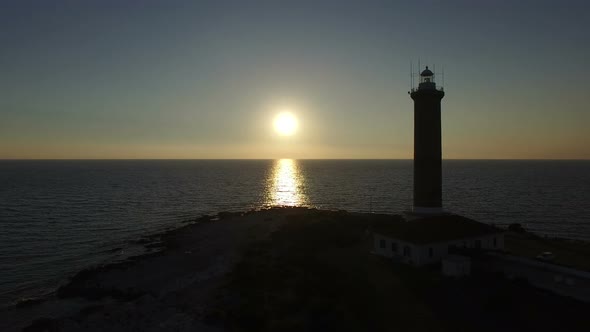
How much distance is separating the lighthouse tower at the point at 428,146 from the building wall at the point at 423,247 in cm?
588

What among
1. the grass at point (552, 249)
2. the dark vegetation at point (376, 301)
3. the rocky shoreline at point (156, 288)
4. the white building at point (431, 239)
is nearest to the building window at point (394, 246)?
the white building at point (431, 239)

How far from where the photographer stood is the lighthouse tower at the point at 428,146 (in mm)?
36625

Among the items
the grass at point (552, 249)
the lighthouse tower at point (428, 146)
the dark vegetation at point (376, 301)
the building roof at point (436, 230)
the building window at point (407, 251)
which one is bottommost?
the dark vegetation at point (376, 301)

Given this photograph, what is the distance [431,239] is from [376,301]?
315 inches

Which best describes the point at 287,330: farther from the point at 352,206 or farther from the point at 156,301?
the point at 352,206

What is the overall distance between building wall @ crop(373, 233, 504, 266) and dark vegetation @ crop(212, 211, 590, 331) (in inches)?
35.1

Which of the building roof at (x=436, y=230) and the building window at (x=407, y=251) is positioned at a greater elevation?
the building roof at (x=436, y=230)

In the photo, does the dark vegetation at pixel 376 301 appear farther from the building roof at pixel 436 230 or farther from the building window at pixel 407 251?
the building roof at pixel 436 230

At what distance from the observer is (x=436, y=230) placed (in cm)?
3100

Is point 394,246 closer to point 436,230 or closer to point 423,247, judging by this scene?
point 423,247

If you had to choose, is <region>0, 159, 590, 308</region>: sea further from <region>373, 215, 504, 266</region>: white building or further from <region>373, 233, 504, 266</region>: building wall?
<region>373, 215, 504, 266</region>: white building

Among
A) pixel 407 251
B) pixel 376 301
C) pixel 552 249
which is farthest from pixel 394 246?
pixel 552 249

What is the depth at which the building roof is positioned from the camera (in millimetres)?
30078

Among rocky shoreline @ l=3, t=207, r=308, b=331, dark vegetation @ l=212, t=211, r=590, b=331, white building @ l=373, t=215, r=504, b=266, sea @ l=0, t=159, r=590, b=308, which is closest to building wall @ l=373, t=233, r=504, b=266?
white building @ l=373, t=215, r=504, b=266
